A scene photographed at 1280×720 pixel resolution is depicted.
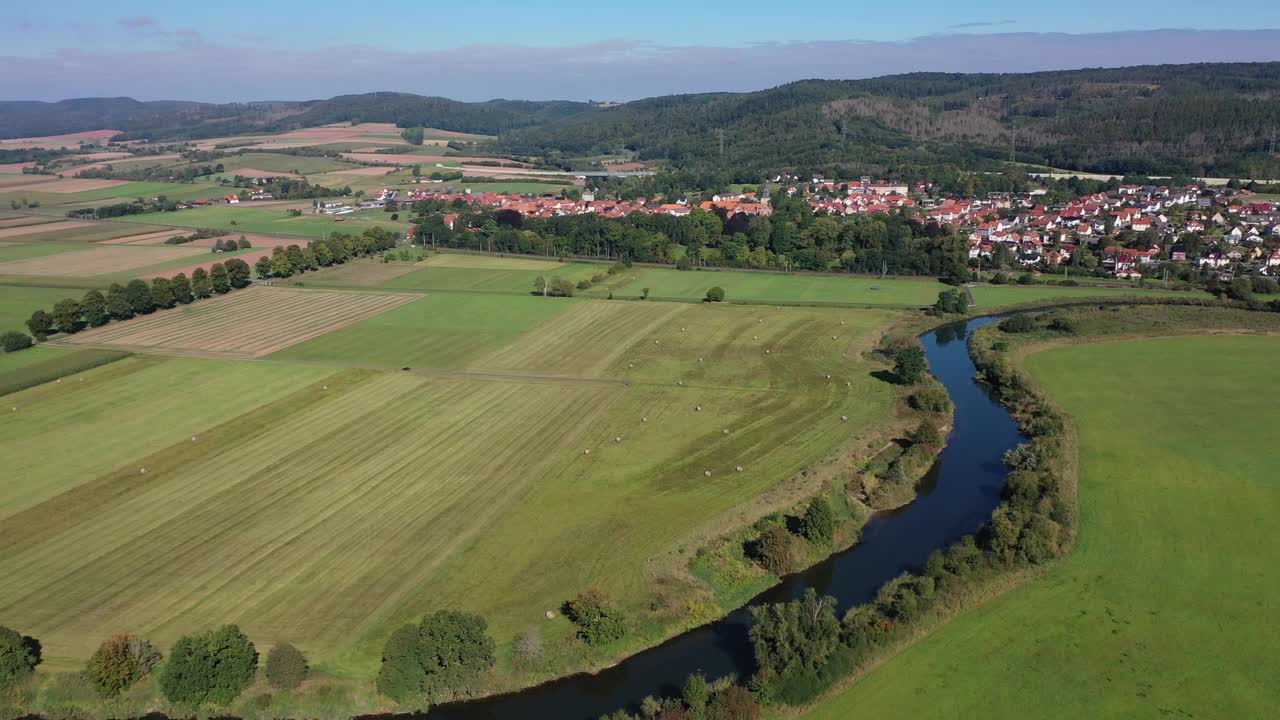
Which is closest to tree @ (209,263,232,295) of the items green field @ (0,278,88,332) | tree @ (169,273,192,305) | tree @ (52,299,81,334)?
tree @ (169,273,192,305)

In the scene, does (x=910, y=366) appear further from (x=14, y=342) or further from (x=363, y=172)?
(x=363, y=172)

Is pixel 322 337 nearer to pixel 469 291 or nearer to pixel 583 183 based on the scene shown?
pixel 469 291

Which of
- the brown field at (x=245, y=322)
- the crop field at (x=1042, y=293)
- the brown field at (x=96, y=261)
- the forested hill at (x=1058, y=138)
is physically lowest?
the brown field at (x=245, y=322)

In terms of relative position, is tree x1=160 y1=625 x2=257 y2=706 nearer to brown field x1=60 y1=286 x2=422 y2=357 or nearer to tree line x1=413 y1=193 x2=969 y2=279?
brown field x1=60 y1=286 x2=422 y2=357

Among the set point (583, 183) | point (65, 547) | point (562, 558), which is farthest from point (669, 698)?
point (583, 183)

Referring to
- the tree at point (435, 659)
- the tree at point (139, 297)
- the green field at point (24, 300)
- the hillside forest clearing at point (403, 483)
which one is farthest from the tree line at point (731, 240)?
the tree at point (435, 659)

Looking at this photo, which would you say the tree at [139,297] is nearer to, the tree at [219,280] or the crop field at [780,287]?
the tree at [219,280]
